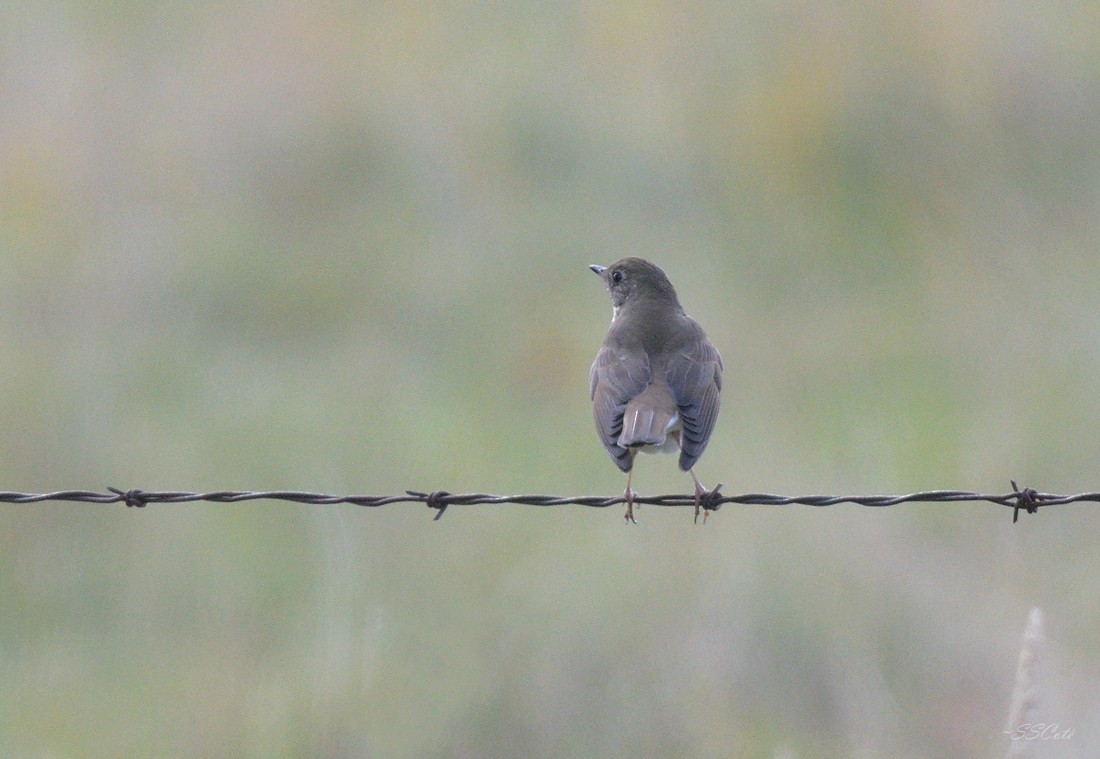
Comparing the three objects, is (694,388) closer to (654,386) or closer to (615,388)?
(654,386)

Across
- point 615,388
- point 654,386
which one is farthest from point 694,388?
point 615,388

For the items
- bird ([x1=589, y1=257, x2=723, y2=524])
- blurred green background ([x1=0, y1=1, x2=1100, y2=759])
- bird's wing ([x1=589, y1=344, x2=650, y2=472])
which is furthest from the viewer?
blurred green background ([x1=0, y1=1, x2=1100, y2=759])

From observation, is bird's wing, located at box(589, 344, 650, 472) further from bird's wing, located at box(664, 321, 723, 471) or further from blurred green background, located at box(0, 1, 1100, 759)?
blurred green background, located at box(0, 1, 1100, 759)

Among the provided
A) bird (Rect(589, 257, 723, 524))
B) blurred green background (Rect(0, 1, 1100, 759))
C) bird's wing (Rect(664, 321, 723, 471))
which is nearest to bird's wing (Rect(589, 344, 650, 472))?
bird (Rect(589, 257, 723, 524))

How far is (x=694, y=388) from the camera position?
657 centimetres

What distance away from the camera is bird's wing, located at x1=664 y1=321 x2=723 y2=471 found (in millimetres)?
6199

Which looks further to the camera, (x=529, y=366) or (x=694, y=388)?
(x=529, y=366)

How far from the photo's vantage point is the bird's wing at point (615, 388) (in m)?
6.25

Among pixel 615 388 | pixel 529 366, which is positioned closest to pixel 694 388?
pixel 615 388

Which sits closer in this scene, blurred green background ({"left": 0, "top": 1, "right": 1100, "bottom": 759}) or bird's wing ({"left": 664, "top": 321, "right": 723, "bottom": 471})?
bird's wing ({"left": 664, "top": 321, "right": 723, "bottom": 471})

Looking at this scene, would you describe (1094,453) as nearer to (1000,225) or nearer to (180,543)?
(1000,225)

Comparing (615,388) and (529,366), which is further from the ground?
(529,366)

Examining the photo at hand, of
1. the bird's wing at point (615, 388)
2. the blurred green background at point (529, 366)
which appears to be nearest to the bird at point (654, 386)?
the bird's wing at point (615, 388)

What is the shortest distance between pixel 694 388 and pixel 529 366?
15.7ft
